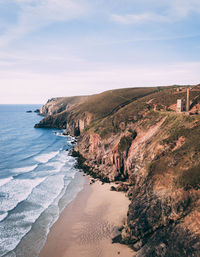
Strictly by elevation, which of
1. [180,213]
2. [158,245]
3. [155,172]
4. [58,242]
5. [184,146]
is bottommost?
[58,242]

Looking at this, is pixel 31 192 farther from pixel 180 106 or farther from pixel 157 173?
pixel 180 106

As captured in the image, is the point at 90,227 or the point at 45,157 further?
the point at 45,157

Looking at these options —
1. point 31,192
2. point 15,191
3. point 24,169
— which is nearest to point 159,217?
point 31,192

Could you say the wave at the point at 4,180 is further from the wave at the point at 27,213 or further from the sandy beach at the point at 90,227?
the sandy beach at the point at 90,227

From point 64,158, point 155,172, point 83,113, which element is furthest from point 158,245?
point 83,113

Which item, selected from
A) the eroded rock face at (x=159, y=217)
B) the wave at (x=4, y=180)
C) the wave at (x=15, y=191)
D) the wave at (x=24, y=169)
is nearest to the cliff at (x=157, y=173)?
the eroded rock face at (x=159, y=217)

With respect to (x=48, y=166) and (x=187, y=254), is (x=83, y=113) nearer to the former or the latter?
(x=48, y=166)
